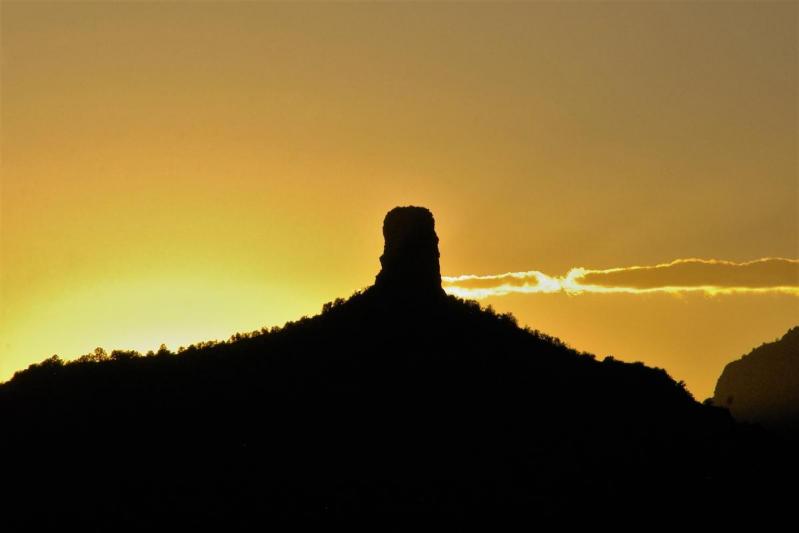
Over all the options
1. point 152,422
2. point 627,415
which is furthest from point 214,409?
point 627,415

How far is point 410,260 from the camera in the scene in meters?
97.5

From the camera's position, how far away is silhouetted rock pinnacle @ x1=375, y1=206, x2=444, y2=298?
3831 inches

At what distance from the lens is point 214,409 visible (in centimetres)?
8694

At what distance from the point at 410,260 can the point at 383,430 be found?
1808cm

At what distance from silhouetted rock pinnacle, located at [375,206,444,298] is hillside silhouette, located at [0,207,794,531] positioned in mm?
153

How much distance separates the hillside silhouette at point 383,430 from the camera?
76.6 m

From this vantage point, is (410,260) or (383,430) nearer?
(383,430)

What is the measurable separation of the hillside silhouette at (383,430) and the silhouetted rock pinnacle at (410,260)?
15 centimetres

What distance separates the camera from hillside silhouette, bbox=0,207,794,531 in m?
76.6

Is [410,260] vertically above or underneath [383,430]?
above

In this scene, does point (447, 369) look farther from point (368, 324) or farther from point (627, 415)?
point (627, 415)

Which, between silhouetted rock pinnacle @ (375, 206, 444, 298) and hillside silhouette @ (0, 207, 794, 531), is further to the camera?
silhouetted rock pinnacle @ (375, 206, 444, 298)

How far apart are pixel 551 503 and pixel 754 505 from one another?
18431mm

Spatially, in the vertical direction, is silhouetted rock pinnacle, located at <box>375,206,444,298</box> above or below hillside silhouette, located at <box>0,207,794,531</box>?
above
